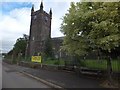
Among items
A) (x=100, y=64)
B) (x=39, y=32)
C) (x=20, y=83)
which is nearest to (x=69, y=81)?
(x=20, y=83)

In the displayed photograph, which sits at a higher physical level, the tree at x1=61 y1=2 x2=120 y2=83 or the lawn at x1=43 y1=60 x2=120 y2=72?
the tree at x1=61 y1=2 x2=120 y2=83

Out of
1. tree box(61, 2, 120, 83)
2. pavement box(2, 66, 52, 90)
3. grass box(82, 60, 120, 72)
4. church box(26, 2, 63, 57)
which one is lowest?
pavement box(2, 66, 52, 90)

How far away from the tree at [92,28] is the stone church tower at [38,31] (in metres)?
64.2

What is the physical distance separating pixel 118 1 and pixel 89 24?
2174 millimetres

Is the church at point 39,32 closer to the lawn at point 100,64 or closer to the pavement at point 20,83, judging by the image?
the lawn at point 100,64

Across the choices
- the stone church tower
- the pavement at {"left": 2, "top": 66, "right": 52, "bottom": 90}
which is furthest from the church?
the pavement at {"left": 2, "top": 66, "right": 52, "bottom": 90}

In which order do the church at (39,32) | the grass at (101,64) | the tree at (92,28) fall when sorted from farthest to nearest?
1. the church at (39,32)
2. the grass at (101,64)
3. the tree at (92,28)

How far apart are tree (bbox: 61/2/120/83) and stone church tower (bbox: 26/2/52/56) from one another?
210 feet

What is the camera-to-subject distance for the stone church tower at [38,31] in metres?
79.6

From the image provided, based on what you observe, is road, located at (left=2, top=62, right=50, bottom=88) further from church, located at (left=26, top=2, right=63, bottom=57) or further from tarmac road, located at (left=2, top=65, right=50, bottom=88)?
church, located at (left=26, top=2, right=63, bottom=57)

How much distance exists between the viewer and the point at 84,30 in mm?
13500

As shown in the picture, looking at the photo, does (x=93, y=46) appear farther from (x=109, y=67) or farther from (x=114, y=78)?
(x=114, y=78)

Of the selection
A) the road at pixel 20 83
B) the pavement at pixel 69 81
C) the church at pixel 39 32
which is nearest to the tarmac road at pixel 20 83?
the road at pixel 20 83

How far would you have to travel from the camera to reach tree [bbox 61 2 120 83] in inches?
442
